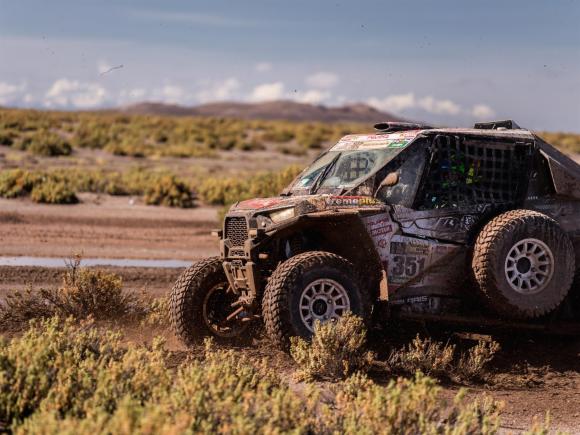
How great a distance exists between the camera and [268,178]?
85.1ft

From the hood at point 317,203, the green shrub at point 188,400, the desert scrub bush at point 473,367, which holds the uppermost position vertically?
the hood at point 317,203

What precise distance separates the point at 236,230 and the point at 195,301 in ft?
2.84

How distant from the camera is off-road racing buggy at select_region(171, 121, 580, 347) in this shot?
8609 mm

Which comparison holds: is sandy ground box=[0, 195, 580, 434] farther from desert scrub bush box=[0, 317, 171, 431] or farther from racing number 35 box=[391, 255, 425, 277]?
desert scrub bush box=[0, 317, 171, 431]

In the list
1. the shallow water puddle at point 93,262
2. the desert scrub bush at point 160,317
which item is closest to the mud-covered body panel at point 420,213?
the desert scrub bush at point 160,317

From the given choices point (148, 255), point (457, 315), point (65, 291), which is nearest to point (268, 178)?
point (148, 255)

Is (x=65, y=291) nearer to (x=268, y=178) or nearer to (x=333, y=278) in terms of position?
(x=333, y=278)

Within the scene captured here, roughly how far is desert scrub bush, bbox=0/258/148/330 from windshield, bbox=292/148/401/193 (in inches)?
108

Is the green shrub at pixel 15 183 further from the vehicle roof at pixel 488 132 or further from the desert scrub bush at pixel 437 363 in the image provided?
the desert scrub bush at pixel 437 363

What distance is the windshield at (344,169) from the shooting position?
945cm

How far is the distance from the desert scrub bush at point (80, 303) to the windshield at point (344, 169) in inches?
108

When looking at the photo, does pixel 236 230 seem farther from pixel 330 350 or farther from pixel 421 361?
pixel 421 361

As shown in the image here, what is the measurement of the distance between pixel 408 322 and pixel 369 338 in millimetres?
478

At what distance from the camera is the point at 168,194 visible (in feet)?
81.4
